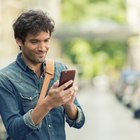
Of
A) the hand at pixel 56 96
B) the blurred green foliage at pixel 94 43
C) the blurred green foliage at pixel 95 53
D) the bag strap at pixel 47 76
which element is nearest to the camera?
the hand at pixel 56 96

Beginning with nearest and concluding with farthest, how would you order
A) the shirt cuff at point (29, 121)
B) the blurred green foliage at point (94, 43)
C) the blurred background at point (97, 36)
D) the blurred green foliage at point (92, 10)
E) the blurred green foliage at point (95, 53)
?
the shirt cuff at point (29, 121)
the blurred background at point (97, 36)
the blurred green foliage at point (92, 10)
the blurred green foliage at point (94, 43)
the blurred green foliage at point (95, 53)

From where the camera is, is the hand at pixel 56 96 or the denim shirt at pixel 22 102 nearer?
the hand at pixel 56 96

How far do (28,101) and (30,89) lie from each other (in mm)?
66

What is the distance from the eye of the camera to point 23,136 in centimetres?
401

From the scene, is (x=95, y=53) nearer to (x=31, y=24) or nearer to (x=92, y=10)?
(x=92, y=10)

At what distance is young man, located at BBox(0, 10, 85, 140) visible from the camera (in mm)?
3984

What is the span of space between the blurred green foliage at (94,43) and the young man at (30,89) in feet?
223

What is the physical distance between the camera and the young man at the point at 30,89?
3.98m

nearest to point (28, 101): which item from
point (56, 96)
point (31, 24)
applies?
point (56, 96)

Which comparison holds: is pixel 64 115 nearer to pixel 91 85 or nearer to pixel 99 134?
pixel 99 134

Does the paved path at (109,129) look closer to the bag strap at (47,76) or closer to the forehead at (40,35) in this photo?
the bag strap at (47,76)

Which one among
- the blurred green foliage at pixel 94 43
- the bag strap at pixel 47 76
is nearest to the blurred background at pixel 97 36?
the blurred green foliage at pixel 94 43

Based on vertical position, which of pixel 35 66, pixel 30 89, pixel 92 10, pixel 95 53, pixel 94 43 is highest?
pixel 35 66

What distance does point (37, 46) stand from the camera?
4.04 meters
